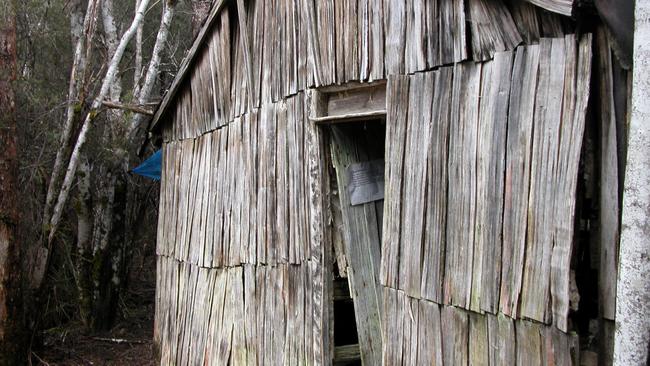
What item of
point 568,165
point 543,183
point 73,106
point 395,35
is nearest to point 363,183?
point 395,35

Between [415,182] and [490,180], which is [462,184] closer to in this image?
[490,180]

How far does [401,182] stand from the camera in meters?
4.06

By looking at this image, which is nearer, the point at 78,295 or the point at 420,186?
the point at 420,186

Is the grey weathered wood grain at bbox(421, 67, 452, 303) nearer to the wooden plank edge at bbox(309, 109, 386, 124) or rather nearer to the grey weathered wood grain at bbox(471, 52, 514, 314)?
the grey weathered wood grain at bbox(471, 52, 514, 314)

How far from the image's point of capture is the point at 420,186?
3.90 metres

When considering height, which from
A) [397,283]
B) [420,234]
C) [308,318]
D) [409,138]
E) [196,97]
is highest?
[196,97]

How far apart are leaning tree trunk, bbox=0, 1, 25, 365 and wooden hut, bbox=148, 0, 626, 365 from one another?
2.61m

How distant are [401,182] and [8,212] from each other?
6071 mm

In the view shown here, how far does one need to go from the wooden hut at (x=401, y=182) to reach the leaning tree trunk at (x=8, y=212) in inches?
103

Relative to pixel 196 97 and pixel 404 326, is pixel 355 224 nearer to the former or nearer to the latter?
pixel 404 326

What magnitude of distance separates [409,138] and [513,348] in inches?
55.5

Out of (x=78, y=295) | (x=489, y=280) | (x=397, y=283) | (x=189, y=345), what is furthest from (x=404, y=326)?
(x=78, y=295)

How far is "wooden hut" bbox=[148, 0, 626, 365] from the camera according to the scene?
2.99 m

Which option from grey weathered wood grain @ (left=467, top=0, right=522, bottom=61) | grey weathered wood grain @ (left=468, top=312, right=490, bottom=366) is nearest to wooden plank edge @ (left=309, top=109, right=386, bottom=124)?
grey weathered wood grain @ (left=467, top=0, right=522, bottom=61)
